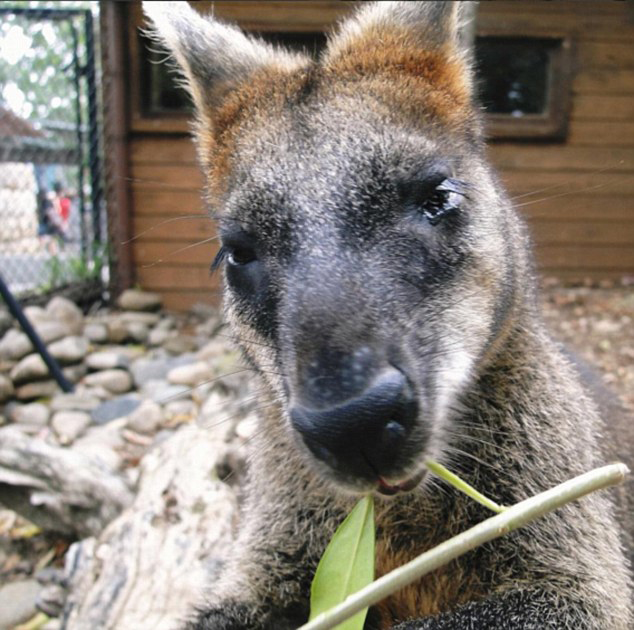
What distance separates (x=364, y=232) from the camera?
2080 millimetres

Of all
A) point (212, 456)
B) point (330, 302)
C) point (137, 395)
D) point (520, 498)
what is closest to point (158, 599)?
point (212, 456)

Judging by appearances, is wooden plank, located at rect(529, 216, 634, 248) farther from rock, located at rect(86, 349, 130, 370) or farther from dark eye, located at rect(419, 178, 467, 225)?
dark eye, located at rect(419, 178, 467, 225)

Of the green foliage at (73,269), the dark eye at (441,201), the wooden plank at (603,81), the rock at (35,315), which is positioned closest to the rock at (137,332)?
the rock at (35,315)

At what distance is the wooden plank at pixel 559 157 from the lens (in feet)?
30.9

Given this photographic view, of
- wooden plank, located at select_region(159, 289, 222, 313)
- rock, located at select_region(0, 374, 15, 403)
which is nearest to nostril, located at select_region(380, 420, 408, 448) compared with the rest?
rock, located at select_region(0, 374, 15, 403)

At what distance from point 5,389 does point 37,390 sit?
31 cm

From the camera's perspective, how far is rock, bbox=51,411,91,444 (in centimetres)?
624

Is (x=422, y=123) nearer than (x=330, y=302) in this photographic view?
No

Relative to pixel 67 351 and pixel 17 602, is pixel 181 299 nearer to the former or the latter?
pixel 67 351

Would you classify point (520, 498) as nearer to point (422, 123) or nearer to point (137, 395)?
point (422, 123)

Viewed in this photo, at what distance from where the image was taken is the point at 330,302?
1.92m

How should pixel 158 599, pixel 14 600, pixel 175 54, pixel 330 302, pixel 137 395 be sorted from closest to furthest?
pixel 330 302 < pixel 175 54 < pixel 158 599 < pixel 14 600 < pixel 137 395

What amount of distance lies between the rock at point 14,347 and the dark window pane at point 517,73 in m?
6.22

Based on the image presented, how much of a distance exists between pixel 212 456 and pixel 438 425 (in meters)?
2.65
